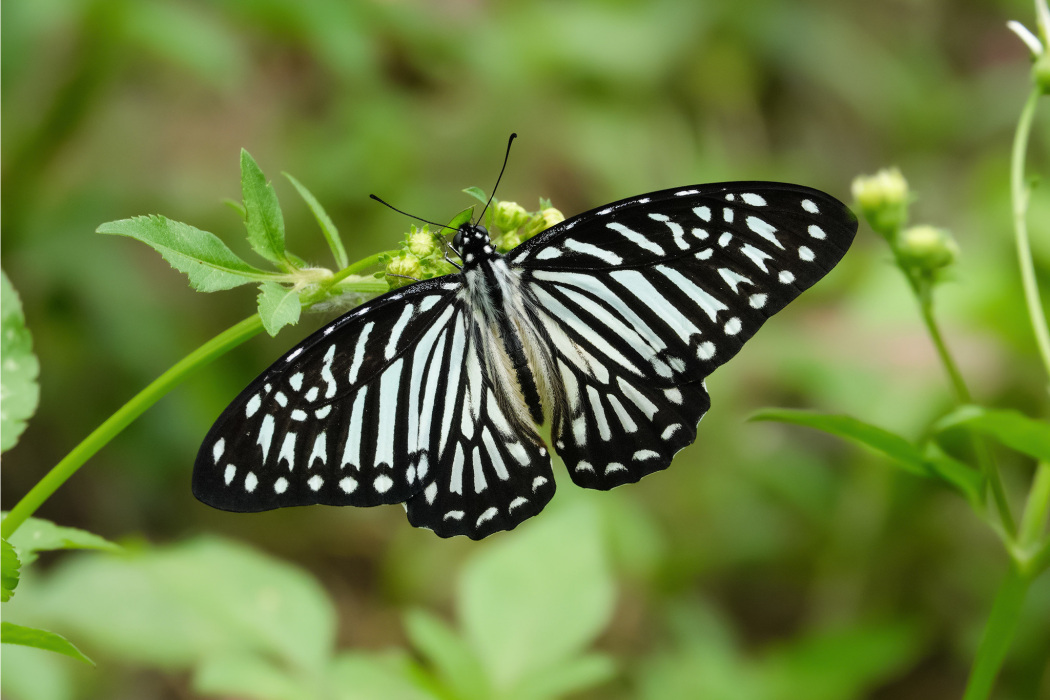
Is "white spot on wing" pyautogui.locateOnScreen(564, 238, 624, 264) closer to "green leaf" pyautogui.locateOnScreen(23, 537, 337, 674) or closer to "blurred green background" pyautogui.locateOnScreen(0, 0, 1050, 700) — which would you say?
"blurred green background" pyautogui.locateOnScreen(0, 0, 1050, 700)

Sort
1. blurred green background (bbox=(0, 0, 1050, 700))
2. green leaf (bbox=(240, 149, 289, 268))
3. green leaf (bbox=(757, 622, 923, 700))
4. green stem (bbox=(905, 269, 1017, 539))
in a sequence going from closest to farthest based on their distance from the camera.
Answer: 1. green leaf (bbox=(240, 149, 289, 268))
2. green stem (bbox=(905, 269, 1017, 539))
3. green leaf (bbox=(757, 622, 923, 700))
4. blurred green background (bbox=(0, 0, 1050, 700))

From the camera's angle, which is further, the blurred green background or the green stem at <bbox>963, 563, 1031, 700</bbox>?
the blurred green background

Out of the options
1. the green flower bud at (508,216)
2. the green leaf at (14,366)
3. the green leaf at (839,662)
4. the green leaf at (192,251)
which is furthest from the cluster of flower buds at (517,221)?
the green leaf at (839,662)

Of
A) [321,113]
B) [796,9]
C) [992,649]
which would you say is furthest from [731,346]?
[796,9]

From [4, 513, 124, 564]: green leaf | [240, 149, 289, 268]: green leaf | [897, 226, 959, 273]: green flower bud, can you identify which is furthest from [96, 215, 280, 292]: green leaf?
[897, 226, 959, 273]: green flower bud

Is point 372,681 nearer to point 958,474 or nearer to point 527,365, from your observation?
point 527,365

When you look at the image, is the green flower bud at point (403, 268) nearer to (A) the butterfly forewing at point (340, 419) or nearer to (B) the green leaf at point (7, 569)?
(A) the butterfly forewing at point (340, 419)

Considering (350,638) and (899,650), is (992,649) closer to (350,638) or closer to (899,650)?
(899,650)

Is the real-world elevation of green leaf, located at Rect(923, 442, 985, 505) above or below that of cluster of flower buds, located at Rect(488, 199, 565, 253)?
below
